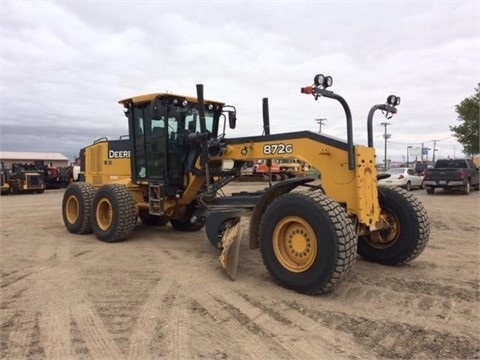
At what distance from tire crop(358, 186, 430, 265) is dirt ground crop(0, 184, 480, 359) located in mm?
196

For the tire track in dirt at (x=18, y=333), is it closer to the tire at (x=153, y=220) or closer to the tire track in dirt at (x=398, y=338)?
the tire track in dirt at (x=398, y=338)

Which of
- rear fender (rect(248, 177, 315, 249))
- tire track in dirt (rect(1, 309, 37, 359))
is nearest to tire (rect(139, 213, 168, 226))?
rear fender (rect(248, 177, 315, 249))

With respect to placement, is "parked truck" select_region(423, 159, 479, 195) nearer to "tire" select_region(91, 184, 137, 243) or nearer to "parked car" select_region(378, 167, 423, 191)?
"parked car" select_region(378, 167, 423, 191)

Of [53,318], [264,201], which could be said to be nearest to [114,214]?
[264,201]

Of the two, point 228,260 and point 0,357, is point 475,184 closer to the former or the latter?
point 228,260

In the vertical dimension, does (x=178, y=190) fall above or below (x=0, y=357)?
above

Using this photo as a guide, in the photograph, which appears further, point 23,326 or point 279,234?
point 279,234

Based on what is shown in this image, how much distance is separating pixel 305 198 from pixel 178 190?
3.82 meters

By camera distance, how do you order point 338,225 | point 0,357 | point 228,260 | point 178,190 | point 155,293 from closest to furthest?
point 0,357 → point 338,225 → point 155,293 → point 228,260 → point 178,190

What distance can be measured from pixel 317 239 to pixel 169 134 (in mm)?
4228

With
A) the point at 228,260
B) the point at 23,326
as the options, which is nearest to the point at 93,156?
the point at 228,260

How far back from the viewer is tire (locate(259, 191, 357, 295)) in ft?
16.7

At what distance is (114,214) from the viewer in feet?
28.1

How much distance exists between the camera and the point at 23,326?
14.5 feet
